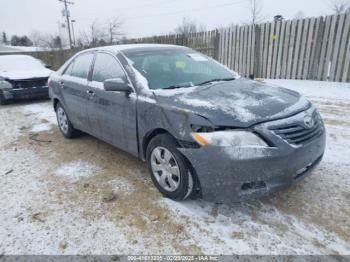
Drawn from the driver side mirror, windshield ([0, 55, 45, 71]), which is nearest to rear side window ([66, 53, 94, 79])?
the driver side mirror

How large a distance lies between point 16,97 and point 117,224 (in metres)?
7.62

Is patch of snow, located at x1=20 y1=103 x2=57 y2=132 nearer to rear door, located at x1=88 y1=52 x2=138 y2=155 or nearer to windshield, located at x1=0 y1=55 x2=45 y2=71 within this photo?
windshield, located at x1=0 y1=55 x2=45 y2=71

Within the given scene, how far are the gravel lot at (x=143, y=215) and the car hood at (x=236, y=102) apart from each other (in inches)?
37.9

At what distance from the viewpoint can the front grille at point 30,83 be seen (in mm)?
8370

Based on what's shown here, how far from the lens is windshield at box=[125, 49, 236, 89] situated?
320 cm

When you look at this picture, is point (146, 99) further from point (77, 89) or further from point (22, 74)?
point (22, 74)

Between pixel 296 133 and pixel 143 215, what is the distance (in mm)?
1675

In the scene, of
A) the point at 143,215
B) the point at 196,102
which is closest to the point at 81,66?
the point at 196,102

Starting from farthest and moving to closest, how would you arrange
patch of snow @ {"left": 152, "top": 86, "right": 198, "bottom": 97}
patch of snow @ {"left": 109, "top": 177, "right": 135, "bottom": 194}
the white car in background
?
the white car in background
patch of snow @ {"left": 109, "top": 177, "right": 135, "bottom": 194}
patch of snow @ {"left": 152, "top": 86, "right": 198, "bottom": 97}

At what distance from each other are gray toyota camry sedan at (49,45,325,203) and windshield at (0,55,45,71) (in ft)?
23.5

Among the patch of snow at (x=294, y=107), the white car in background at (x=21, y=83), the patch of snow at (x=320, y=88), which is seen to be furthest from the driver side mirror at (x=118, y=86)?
the white car in background at (x=21, y=83)

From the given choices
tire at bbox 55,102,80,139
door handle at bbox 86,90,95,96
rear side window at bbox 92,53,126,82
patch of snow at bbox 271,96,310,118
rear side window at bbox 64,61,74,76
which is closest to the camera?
patch of snow at bbox 271,96,310,118

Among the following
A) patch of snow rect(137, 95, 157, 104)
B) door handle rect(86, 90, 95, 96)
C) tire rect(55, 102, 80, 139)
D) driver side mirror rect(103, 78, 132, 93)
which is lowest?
tire rect(55, 102, 80, 139)

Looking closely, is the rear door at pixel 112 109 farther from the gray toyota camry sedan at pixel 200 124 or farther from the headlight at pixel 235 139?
the headlight at pixel 235 139
